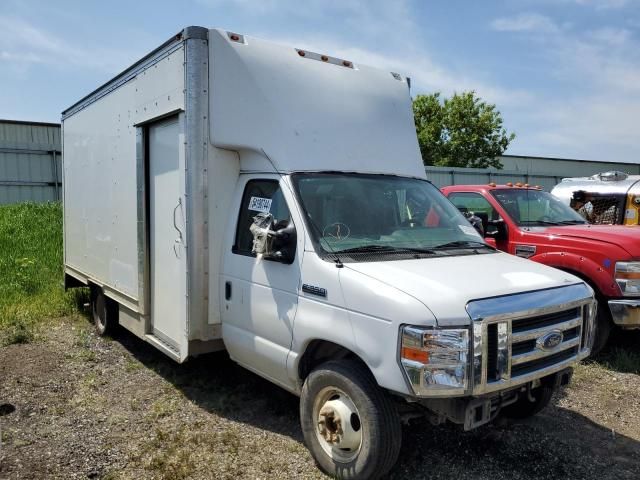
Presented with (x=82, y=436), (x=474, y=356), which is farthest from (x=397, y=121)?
(x=82, y=436)

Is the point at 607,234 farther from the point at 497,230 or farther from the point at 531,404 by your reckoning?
the point at 531,404

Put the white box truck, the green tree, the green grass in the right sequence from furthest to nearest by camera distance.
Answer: the green tree, the green grass, the white box truck

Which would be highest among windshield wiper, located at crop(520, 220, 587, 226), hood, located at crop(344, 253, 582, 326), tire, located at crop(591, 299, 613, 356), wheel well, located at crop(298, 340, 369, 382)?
windshield wiper, located at crop(520, 220, 587, 226)

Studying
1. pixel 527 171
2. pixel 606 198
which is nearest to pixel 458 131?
pixel 527 171

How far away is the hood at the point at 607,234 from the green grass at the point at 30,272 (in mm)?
6850

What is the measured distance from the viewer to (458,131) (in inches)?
1067

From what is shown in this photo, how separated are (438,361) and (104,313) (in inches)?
207

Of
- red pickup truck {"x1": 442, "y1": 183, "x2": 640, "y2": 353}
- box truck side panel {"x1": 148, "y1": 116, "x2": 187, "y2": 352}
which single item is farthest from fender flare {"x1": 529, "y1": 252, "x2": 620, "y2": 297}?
box truck side panel {"x1": 148, "y1": 116, "x2": 187, "y2": 352}

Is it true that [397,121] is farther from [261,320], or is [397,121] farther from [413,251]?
[261,320]

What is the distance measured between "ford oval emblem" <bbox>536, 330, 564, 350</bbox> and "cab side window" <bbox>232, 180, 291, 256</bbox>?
196 centimetres

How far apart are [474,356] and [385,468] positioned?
0.95 meters

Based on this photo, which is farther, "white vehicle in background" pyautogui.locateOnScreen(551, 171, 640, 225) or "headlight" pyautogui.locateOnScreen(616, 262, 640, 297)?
"white vehicle in background" pyautogui.locateOnScreen(551, 171, 640, 225)

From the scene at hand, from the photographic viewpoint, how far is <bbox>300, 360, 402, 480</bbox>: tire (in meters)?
3.37

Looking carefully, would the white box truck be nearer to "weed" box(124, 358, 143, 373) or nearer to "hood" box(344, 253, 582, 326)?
"hood" box(344, 253, 582, 326)
